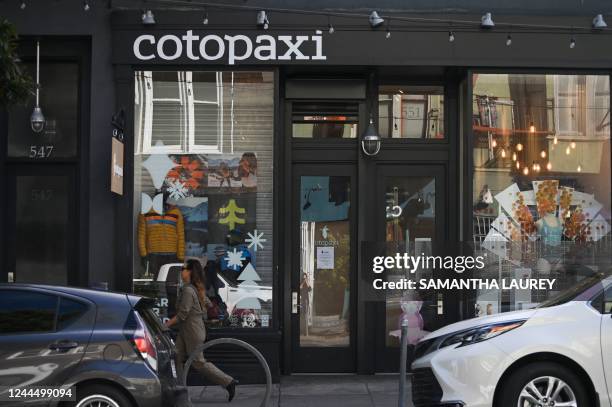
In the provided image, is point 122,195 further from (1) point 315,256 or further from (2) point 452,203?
(2) point 452,203

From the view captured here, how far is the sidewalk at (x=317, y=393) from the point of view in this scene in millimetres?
11398

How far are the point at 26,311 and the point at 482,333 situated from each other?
422 centimetres

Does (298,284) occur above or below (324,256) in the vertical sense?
below

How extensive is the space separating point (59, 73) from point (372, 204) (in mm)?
4797

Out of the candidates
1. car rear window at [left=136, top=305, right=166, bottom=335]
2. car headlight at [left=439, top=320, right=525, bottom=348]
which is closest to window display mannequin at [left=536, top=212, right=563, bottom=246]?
car headlight at [left=439, top=320, right=525, bottom=348]

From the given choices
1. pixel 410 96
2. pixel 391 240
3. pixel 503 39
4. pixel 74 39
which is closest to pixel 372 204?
pixel 391 240

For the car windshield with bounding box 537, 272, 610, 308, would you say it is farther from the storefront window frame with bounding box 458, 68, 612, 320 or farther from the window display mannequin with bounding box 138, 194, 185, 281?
the window display mannequin with bounding box 138, 194, 185, 281

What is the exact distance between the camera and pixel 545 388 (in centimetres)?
862

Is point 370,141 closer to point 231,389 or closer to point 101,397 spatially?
point 231,389

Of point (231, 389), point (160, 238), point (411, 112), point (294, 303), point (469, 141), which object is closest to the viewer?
point (231, 389)

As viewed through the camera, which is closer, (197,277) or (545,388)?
(545,388)

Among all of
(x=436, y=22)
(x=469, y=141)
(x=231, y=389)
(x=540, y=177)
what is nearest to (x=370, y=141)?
(x=469, y=141)

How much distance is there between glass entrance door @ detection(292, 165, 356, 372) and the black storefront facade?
0.07 feet

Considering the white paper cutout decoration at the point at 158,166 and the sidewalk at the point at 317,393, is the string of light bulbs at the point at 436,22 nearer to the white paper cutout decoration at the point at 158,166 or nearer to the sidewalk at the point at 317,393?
the white paper cutout decoration at the point at 158,166
